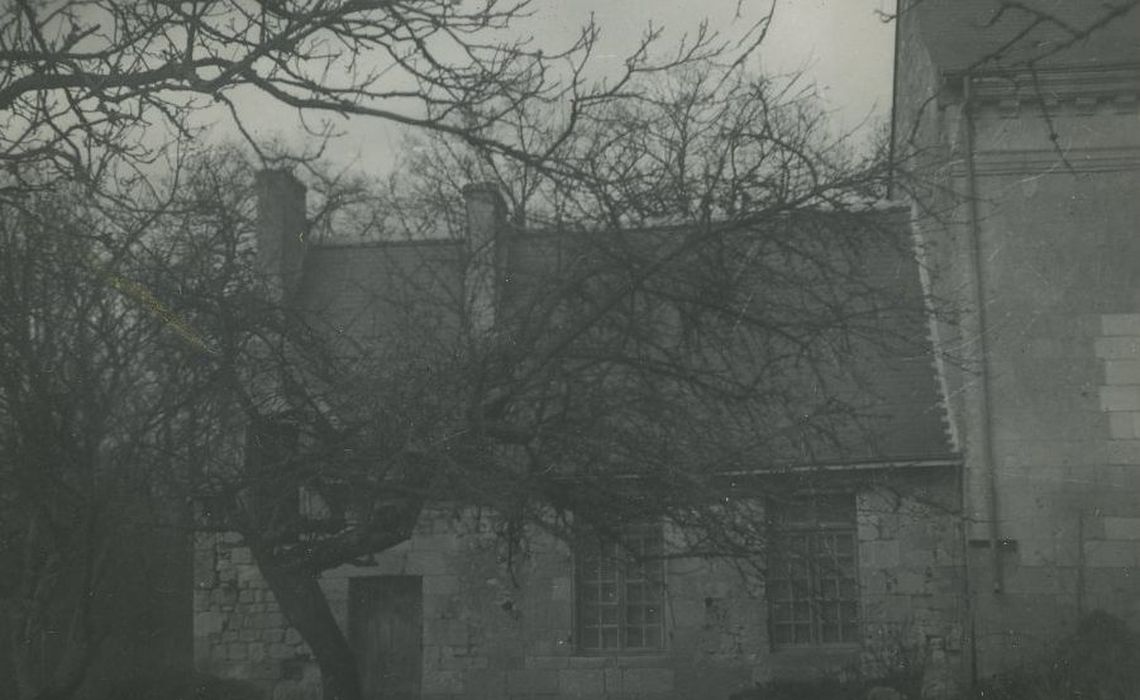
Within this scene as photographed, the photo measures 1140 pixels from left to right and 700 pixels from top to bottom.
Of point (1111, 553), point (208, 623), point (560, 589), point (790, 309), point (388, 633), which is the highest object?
point (790, 309)

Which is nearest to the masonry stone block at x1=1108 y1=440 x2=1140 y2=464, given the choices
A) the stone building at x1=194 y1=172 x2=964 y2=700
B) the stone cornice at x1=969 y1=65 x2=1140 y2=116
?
the stone building at x1=194 y1=172 x2=964 y2=700

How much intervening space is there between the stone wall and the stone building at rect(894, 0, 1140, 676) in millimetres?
722

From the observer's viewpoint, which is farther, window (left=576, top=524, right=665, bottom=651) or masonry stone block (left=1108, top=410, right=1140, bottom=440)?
window (left=576, top=524, right=665, bottom=651)

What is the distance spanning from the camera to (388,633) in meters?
14.6

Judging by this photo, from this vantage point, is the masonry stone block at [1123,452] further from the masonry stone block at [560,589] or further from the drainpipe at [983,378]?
the masonry stone block at [560,589]

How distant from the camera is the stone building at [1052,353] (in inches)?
476

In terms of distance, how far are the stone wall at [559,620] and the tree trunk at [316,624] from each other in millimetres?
4305

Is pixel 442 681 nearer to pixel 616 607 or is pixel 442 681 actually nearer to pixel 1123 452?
pixel 616 607

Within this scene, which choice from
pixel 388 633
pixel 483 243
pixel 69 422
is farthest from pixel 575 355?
pixel 388 633

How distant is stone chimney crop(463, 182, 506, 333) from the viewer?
6816 mm

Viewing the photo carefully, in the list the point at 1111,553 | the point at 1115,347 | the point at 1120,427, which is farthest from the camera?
the point at 1115,347

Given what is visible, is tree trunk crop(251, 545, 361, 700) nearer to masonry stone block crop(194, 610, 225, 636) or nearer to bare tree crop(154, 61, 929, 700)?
bare tree crop(154, 61, 929, 700)

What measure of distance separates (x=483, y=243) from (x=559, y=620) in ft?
25.8

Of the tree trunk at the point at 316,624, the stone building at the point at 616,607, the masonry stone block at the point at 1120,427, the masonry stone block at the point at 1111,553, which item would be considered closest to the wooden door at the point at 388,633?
the stone building at the point at 616,607
